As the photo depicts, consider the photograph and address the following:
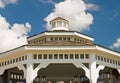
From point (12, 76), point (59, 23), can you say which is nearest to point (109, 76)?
point (59, 23)

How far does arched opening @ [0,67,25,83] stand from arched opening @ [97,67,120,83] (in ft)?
50.5

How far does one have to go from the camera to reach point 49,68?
170 feet

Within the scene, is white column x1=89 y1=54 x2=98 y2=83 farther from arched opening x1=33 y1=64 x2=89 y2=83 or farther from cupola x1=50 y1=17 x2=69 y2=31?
cupola x1=50 y1=17 x2=69 y2=31

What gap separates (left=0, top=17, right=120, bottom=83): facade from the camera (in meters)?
44.0

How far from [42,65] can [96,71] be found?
8.43 meters

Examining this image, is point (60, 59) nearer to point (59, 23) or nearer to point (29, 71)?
point (29, 71)

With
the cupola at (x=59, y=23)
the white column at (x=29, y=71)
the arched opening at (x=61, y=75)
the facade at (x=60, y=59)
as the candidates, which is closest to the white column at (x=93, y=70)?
the facade at (x=60, y=59)

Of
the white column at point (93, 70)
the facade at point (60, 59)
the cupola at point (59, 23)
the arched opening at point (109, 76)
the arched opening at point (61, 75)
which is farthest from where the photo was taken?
the cupola at point (59, 23)

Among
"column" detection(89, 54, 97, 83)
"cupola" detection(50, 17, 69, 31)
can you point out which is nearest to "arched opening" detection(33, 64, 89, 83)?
"cupola" detection(50, 17, 69, 31)

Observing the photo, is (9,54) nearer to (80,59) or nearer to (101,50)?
(80,59)

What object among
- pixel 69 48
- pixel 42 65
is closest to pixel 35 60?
pixel 42 65

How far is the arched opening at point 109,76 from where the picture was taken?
172ft

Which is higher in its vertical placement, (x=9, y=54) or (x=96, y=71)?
(x=9, y=54)

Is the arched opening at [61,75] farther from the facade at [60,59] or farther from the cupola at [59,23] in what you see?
the cupola at [59,23]
